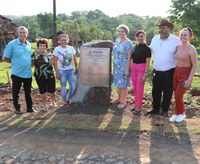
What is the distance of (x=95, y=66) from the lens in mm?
6922

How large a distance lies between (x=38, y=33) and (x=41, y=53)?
73674 millimetres

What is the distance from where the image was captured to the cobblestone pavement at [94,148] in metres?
4.55

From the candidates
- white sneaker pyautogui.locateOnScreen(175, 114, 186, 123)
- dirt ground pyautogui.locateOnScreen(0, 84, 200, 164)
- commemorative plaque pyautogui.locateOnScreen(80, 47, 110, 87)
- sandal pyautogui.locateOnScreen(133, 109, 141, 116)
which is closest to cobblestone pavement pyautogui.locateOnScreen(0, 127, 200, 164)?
dirt ground pyautogui.locateOnScreen(0, 84, 200, 164)

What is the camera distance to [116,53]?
6.48 m

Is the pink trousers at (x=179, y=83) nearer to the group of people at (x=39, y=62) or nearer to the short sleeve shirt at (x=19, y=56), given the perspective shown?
the group of people at (x=39, y=62)

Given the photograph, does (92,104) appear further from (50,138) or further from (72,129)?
(50,138)

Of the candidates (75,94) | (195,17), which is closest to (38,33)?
(195,17)

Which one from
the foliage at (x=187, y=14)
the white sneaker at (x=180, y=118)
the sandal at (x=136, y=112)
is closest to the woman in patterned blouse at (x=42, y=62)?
the sandal at (x=136, y=112)

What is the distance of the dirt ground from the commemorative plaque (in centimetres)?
162

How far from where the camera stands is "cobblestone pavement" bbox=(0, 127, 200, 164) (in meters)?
4.55

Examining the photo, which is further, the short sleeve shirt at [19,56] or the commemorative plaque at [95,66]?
the commemorative plaque at [95,66]

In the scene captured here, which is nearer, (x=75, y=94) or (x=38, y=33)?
(x=75, y=94)

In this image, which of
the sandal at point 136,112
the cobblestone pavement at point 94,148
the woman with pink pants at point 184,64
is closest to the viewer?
the cobblestone pavement at point 94,148

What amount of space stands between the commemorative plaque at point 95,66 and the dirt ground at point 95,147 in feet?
5.30
